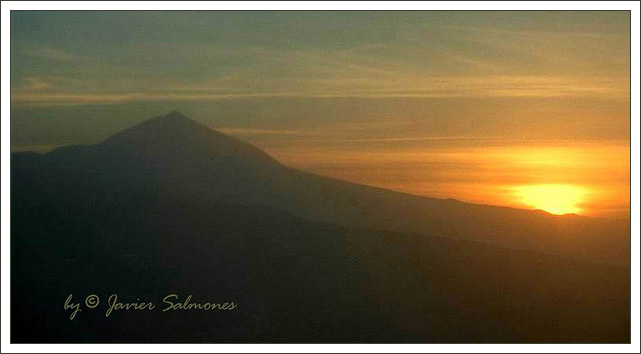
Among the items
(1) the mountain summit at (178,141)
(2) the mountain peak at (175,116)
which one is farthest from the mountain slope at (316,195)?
(2) the mountain peak at (175,116)

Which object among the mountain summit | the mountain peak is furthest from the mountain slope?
the mountain peak

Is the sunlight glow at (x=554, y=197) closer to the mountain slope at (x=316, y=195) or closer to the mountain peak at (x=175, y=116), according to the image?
the mountain slope at (x=316, y=195)

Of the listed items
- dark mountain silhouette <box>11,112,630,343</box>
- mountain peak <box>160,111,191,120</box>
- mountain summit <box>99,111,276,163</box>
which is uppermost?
mountain peak <box>160,111,191,120</box>

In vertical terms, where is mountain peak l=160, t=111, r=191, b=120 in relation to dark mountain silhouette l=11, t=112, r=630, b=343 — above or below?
above

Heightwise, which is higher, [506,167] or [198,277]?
[506,167]

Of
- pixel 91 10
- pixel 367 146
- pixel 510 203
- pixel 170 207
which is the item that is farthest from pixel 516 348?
pixel 91 10

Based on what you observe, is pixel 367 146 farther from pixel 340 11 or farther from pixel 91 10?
pixel 91 10

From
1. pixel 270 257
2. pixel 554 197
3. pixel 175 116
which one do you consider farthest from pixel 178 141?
pixel 554 197

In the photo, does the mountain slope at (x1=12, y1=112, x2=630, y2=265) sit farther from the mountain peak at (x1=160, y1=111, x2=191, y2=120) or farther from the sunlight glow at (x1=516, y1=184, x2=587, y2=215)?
the mountain peak at (x1=160, y1=111, x2=191, y2=120)
